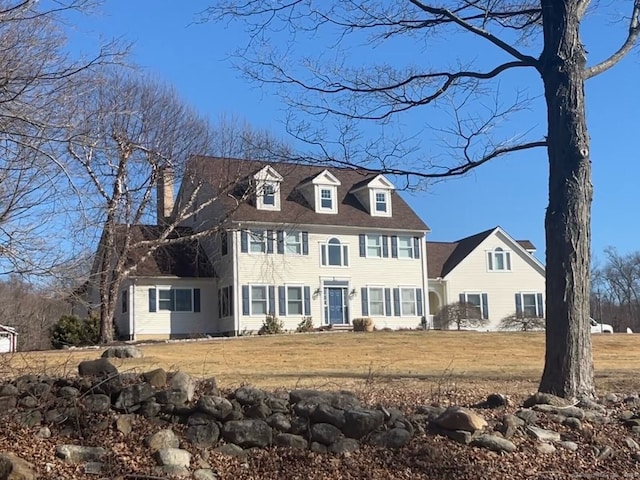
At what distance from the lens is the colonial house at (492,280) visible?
3994cm

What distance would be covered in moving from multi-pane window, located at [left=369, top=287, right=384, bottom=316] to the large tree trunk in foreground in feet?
86.5

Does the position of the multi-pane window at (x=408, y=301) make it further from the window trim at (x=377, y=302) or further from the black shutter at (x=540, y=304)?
the black shutter at (x=540, y=304)

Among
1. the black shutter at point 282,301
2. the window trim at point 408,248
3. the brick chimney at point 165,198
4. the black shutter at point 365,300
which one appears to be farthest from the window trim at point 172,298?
the window trim at point 408,248

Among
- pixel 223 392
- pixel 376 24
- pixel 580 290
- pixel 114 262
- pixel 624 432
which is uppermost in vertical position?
pixel 376 24

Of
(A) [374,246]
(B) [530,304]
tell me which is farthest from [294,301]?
(B) [530,304]

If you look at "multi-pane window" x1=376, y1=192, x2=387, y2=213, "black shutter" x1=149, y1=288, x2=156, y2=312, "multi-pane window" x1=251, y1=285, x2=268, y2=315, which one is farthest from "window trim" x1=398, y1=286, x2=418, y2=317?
"black shutter" x1=149, y1=288, x2=156, y2=312

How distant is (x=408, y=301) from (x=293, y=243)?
21.1 feet

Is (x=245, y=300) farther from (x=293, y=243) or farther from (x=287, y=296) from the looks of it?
(x=293, y=243)

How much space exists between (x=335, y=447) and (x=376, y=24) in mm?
6771

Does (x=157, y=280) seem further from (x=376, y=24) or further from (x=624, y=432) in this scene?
(x=624, y=432)

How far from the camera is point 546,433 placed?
24.1 ft

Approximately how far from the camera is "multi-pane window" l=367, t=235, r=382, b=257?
3591 centimetres

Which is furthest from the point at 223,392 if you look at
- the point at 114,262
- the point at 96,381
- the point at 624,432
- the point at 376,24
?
the point at 114,262

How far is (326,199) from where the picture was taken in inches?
1400
